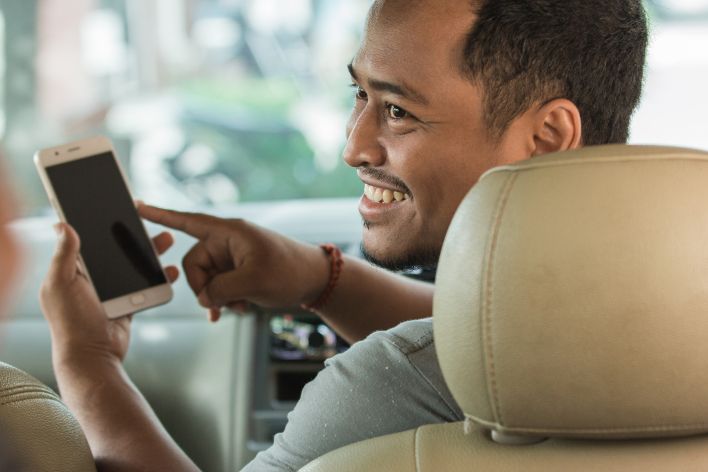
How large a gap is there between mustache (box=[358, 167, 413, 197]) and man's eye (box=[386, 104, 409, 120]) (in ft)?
0.28

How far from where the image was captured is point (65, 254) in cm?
212

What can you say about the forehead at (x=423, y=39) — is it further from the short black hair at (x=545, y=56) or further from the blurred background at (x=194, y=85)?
the blurred background at (x=194, y=85)

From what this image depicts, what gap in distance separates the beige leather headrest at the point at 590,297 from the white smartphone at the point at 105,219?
4.24 feet

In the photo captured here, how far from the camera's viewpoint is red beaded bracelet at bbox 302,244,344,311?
2443 millimetres

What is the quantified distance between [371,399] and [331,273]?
888mm

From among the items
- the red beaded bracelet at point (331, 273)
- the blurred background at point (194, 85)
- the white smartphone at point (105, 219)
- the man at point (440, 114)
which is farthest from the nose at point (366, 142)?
the blurred background at point (194, 85)

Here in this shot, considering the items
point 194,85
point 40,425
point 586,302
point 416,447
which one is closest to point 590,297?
point 586,302

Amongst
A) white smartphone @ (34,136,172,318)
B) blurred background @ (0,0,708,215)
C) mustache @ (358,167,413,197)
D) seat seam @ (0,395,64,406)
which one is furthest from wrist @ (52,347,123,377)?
blurred background @ (0,0,708,215)

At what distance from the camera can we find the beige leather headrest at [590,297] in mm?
1165

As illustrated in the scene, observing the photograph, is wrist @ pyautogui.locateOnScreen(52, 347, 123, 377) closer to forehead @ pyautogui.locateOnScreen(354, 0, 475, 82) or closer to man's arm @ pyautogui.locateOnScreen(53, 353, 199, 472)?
man's arm @ pyautogui.locateOnScreen(53, 353, 199, 472)

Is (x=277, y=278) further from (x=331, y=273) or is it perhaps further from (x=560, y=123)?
(x=560, y=123)

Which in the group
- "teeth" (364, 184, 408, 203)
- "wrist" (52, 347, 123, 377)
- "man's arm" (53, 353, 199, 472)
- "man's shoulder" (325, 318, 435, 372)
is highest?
"teeth" (364, 184, 408, 203)

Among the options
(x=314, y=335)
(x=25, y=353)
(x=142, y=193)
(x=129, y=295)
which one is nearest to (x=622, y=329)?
(x=129, y=295)

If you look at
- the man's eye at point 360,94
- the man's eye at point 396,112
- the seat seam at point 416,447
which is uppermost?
the man's eye at point 360,94
